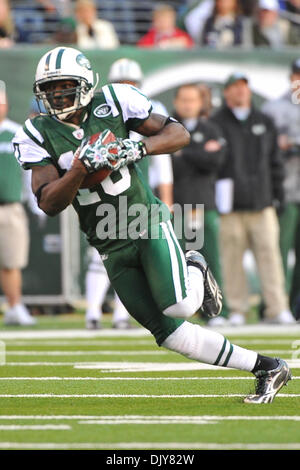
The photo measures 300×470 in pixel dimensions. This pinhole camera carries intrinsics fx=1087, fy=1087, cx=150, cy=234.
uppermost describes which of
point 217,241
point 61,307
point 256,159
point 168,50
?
point 168,50

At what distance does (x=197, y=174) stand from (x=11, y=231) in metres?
1.61

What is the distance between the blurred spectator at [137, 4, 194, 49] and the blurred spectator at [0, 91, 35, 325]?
2.51 meters

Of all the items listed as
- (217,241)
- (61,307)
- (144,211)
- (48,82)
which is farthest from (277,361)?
(61,307)

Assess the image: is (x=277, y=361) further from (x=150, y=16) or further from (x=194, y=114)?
(x=150, y=16)

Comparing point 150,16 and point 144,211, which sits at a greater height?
point 150,16

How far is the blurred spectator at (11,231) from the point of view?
882cm

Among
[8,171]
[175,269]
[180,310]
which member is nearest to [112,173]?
[175,269]

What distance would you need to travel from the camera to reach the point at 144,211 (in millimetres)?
4668

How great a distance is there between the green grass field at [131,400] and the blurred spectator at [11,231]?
1.22m

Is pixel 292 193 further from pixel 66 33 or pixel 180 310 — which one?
pixel 180 310

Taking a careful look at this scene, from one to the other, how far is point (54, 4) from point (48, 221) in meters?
3.43

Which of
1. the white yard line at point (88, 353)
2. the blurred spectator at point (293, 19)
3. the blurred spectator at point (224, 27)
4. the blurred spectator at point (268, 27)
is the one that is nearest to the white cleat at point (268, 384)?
the white yard line at point (88, 353)

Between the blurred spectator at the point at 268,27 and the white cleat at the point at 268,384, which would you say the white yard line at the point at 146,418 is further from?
the blurred spectator at the point at 268,27

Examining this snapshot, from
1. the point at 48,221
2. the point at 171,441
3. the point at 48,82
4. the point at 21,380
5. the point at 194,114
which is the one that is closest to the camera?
the point at 171,441
